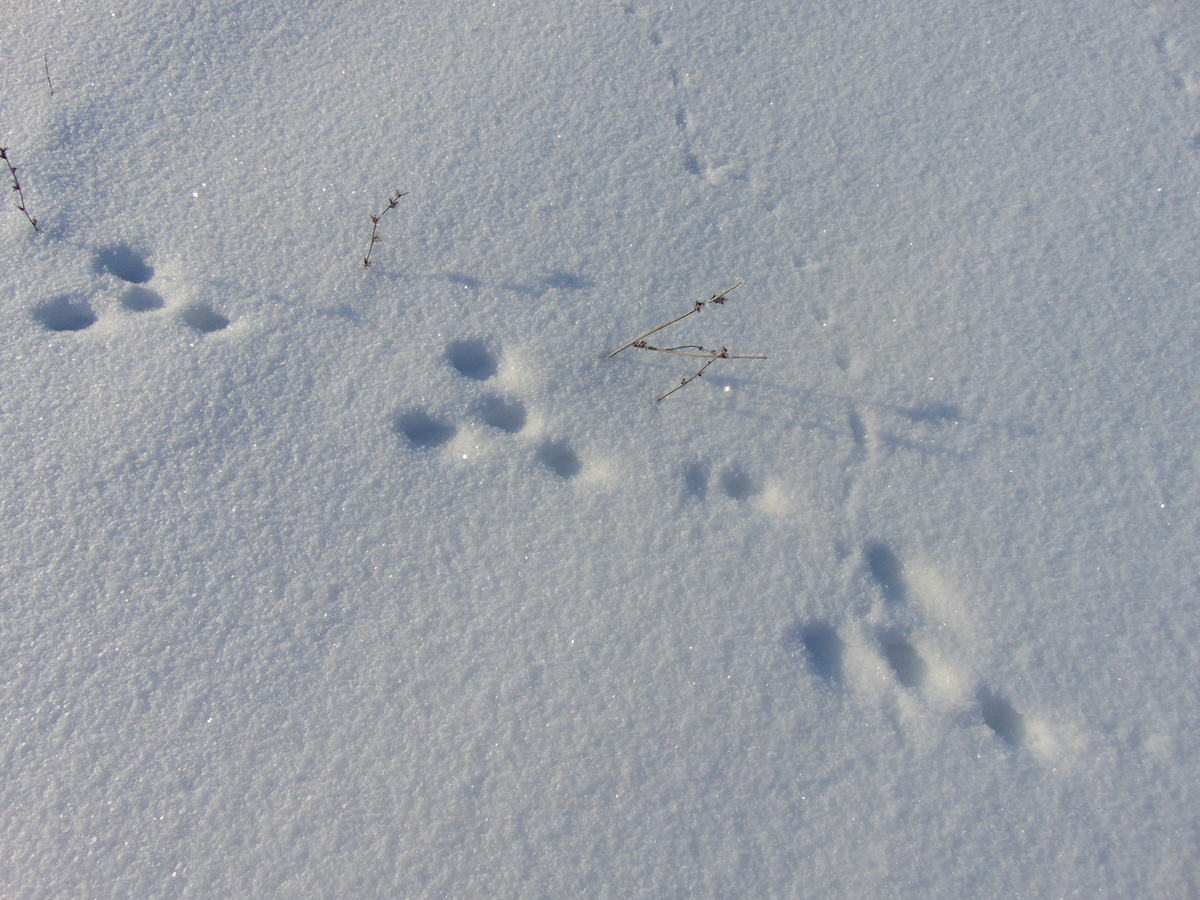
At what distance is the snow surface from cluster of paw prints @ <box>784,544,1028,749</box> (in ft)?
0.04

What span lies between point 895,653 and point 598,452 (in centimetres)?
78

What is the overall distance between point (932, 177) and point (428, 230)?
136 centimetres

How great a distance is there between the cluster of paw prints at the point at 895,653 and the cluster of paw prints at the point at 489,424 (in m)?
0.62

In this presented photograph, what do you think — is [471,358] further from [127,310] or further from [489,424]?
[127,310]

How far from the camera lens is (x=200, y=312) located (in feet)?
5.82

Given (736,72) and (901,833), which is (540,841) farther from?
(736,72)

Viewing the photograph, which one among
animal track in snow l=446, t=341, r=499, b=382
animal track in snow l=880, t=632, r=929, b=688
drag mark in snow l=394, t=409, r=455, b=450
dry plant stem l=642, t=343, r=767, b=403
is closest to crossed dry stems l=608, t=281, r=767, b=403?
dry plant stem l=642, t=343, r=767, b=403

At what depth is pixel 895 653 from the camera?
5.12 ft

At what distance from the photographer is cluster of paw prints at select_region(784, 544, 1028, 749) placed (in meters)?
1.51

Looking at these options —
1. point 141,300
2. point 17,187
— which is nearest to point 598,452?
point 141,300

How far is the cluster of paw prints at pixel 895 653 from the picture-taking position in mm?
1510

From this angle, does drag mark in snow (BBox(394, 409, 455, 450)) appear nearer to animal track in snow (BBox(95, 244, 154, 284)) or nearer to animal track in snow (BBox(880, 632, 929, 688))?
animal track in snow (BBox(95, 244, 154, 284))

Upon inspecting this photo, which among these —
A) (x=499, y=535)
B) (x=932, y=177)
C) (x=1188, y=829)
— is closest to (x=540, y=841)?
(x=499, y=535)

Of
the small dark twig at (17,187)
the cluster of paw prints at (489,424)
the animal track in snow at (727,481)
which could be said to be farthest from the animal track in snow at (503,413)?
the small dark twig at (17,187)
